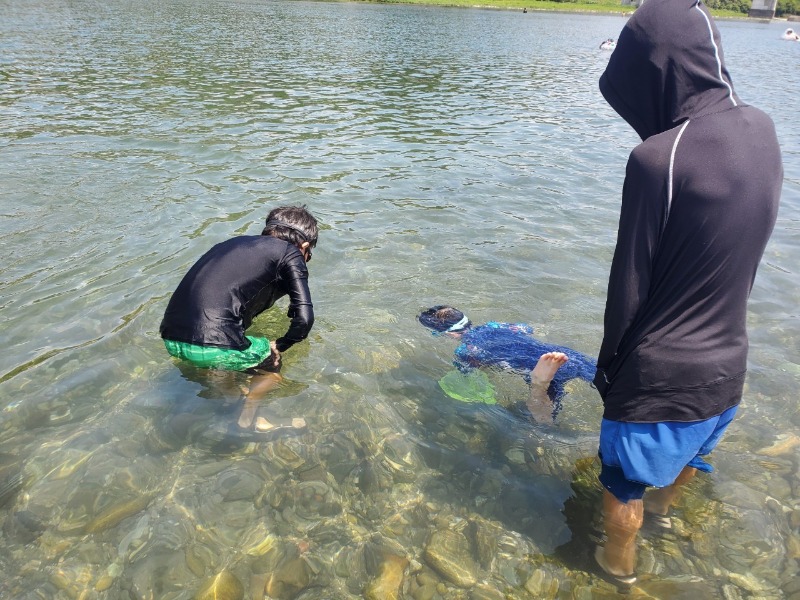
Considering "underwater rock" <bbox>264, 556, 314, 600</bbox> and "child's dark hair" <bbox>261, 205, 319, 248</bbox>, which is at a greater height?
"child's dark hair" <bbox>261, 205, 319, 248</bbox>

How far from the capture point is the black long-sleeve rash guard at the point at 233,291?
14.3 ft

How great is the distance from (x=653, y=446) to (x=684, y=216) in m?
1.10

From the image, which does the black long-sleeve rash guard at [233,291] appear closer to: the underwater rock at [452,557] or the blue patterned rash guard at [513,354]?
the blue patterned rash guard at [513,354]

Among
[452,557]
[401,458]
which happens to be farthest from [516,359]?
[452,557]

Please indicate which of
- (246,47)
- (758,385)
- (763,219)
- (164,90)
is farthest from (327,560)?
(246,47)

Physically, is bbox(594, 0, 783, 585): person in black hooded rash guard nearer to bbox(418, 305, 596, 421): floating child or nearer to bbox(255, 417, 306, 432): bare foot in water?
bbox(418, 305, 596, 421): floating child

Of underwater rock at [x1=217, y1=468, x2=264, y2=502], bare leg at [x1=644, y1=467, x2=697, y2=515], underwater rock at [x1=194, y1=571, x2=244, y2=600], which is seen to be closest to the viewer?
underwater rock at [x1=194, y1=571, x2=244, y2=600]

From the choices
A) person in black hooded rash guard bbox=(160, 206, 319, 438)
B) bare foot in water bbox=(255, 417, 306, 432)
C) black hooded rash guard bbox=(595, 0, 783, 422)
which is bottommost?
bare foot in water bbox=(255, 417, 306, 432)

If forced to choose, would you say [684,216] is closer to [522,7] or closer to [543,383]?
[543,383]

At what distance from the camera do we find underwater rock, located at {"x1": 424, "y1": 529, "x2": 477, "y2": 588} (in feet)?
11.3

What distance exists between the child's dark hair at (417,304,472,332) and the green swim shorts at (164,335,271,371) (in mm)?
1786

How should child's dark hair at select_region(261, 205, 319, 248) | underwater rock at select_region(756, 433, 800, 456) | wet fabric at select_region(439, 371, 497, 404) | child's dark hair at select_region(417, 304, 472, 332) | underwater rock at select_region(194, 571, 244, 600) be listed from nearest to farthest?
underwater rock at select_region(194, 571, 244, 600), underwater rock at select_region(756, 433, 800, 456), child's dark hair at select_region(261, 205, 319, 248), wet fabric at select_region(439, 371, 497, 404), child's dark hair at select_region(417, 304, 472, 332)

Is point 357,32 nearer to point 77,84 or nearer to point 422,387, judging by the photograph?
point 77,84

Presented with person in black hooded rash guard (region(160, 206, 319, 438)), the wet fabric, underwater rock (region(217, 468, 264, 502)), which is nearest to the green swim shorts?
person in black hooded rash guard (region(160, 206, 319, 438))
